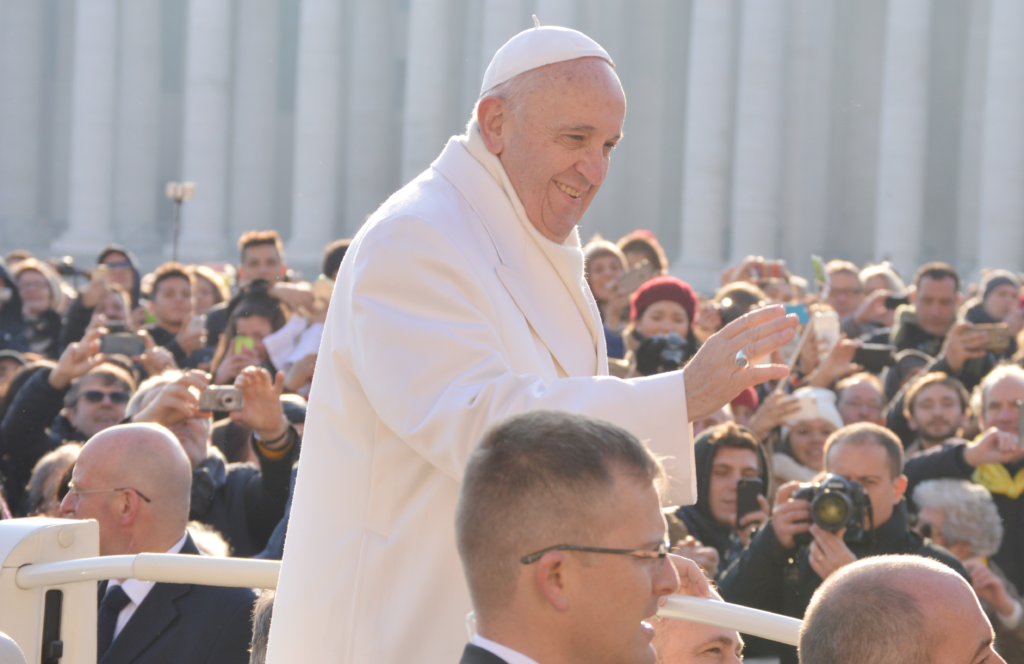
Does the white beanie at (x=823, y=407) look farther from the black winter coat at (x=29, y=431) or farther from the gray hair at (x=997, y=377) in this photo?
the black winter coat at (x=29, y=431)

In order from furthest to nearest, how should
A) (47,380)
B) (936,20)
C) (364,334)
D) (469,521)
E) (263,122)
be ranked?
(263,122) < (936,20) < (47,380) < (364,334) < (469,521)

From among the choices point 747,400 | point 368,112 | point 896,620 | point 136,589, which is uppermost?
point 368,112

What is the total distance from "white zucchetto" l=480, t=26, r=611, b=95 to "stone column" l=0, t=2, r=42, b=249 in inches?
1991

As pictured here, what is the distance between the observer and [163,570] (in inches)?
151

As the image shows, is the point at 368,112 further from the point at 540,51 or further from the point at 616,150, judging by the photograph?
the point at 540,51

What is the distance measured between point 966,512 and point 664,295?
3195 mm

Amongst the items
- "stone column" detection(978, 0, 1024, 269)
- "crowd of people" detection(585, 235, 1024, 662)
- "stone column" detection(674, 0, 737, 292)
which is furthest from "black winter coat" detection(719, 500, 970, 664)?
"stone column" detection(674, 0, 737, 292)

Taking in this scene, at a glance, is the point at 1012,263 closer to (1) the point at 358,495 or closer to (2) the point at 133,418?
(2) the point at 133,418

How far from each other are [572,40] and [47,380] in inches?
284

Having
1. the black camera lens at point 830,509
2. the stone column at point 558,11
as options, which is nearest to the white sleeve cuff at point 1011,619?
the black camera lens at point 830,509

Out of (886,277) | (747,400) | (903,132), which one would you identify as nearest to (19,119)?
(903,132)

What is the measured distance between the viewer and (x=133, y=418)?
26.3 ft

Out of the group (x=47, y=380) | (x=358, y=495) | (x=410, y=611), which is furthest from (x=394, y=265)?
(x=47, y=380)

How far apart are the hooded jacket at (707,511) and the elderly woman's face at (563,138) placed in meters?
3.82
